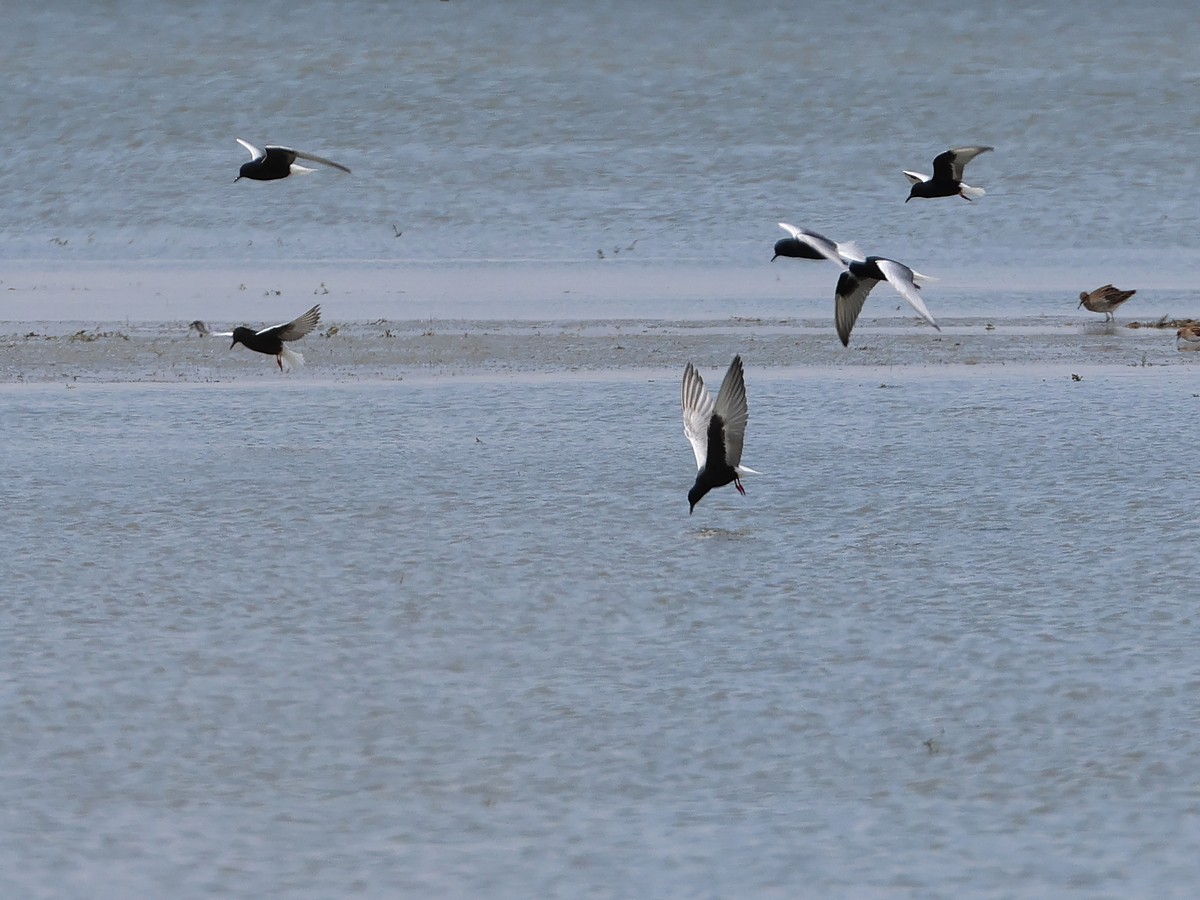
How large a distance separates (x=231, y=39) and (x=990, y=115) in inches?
747

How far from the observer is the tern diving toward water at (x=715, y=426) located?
12070mm

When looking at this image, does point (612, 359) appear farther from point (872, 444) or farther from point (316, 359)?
point (872, 444)

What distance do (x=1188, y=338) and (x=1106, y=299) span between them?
52.1 inches

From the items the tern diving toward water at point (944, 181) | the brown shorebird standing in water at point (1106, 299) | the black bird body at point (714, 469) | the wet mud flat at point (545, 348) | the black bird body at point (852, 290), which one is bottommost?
the black bird body at point (714, 469)

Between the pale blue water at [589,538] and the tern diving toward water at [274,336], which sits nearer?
the pale blue water at [589,538]

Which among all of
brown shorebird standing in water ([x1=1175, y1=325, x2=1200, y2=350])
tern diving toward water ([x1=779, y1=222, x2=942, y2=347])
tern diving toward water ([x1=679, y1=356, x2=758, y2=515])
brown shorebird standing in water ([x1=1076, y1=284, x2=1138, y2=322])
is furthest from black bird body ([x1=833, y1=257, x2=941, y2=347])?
brown shorebird standing in water ([x1=1076, y1=284, x2=1138, y2=322])

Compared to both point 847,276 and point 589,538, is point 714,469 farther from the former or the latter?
point 847,276

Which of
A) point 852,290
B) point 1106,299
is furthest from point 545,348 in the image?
point 852,290

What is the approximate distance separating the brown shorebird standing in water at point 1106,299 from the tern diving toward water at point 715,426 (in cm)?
1067

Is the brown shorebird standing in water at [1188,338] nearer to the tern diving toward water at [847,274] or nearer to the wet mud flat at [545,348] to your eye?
the wet mud flat at [545,348]

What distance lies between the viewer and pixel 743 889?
278 inches

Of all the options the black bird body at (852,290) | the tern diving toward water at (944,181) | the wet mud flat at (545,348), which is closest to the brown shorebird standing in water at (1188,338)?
the wet mud flat at (545,348)

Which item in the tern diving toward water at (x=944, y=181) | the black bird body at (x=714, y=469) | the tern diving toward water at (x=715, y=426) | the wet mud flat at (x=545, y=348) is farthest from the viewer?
the wet mud flat at (x=545, y=348)

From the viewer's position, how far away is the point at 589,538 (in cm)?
1276
